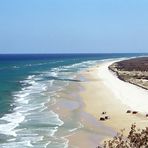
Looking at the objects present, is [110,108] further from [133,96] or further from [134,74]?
[134,74]

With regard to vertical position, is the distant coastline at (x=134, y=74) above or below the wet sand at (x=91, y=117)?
below

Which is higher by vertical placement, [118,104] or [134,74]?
[118,104]

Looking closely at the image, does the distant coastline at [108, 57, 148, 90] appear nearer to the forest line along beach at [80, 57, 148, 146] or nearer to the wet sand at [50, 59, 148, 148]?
the forest line along beach at [80, 57, 148, 146]

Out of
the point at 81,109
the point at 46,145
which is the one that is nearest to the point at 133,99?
the point at 81,109

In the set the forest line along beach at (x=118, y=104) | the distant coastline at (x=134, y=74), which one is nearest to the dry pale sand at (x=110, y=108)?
the forest line along beach at (x=118, y=104)

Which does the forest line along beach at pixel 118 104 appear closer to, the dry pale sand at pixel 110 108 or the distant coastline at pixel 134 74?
the dry pale sand at pixel 110 108

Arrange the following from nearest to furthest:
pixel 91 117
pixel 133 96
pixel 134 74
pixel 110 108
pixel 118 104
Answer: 1. pixel 91 117
2. pixel 110 108
3. pixel 118 104
4. pixel 133 96
5. pixel 134 74

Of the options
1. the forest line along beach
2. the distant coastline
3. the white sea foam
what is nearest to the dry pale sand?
the forest line along beach

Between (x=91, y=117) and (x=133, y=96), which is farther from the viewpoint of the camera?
(x=133, y=96)

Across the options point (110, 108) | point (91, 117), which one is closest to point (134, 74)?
point (110, 108)
